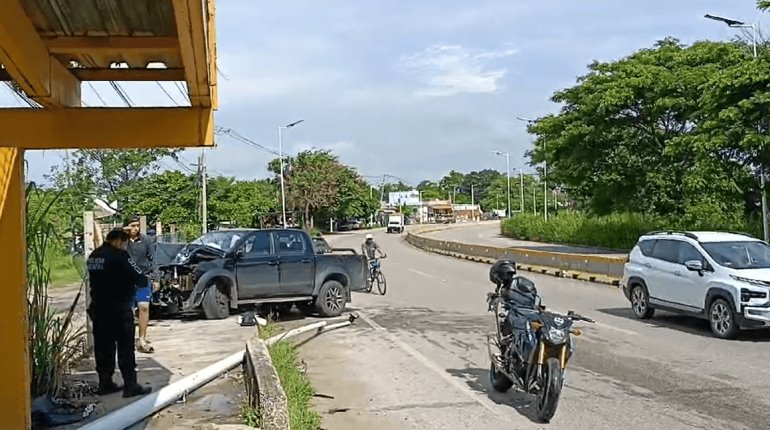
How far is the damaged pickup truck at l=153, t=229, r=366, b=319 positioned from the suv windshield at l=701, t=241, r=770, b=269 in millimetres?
6876

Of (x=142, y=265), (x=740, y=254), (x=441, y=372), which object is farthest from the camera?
(x=740, y=254)

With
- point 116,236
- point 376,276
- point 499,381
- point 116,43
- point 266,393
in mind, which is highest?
point 116,43

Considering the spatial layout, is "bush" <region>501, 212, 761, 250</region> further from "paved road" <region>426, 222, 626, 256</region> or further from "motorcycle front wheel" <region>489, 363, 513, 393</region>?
"motorcycle front wheel" <region>489, 363, 513, 393</region>

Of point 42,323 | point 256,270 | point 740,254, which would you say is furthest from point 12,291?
point 740,254

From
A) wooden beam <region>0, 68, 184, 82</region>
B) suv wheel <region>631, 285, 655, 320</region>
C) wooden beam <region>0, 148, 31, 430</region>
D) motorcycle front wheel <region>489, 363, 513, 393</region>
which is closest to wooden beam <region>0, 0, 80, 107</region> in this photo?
wooden beam <region>0, 68, 184, 82</region>

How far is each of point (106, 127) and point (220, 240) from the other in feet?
37.1

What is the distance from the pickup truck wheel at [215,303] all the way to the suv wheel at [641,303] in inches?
302

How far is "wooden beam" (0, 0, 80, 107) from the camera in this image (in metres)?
5.57

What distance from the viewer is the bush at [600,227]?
34.9 metres

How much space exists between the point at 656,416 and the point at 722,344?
5203 millimetres

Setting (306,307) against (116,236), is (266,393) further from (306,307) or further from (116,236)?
(306,307)

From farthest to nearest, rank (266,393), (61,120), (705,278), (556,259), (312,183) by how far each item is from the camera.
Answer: (312,183)
(556,259)
(705,278)
(266,393)
(61,120)

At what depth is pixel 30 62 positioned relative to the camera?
602 centimetres

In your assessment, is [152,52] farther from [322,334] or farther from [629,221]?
[629,221]
